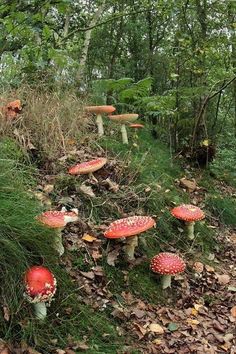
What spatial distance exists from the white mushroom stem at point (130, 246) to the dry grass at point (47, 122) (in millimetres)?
1760

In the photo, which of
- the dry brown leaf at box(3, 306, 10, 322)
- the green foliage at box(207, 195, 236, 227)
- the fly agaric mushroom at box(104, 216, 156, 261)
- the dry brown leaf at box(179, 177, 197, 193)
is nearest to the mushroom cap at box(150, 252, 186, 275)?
the fly agaric mushroom at box(104, 216, 156, 261)

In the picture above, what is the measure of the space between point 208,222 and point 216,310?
205cm

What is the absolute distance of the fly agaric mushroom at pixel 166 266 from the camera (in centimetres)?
435

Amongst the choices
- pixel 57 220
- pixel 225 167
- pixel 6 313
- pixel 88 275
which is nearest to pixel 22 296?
pixel 6 313

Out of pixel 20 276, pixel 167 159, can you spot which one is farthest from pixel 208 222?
pixel 20 276

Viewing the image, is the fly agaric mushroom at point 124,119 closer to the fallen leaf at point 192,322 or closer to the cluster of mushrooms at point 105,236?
the cluster of mushrooms at point 105,236

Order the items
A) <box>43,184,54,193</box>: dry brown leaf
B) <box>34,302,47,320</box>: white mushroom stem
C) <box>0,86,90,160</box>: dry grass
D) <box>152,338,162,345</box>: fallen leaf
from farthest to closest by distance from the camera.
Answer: <box>0,86,90,160</box>: dry grass → <box>43,184,54,193</box>: dry brown leaf → <box>152,338,162,345</box>: fallen leaf → <box>34,302,47,320</box>: white mushroom stem

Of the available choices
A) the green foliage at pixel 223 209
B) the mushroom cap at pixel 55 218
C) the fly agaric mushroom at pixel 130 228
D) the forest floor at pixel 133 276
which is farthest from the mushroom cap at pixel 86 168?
A: the green foliage at pixel 223 209

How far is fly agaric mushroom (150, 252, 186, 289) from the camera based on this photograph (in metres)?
4.35

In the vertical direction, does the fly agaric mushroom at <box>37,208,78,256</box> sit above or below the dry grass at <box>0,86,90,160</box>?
below

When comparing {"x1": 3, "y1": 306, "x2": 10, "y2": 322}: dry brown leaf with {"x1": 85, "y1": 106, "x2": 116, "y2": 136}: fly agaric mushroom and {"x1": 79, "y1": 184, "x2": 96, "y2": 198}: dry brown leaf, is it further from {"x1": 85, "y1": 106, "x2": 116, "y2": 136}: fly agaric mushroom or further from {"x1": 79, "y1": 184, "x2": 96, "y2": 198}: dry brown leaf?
{"x1": 85, "y1": 106, "x2": 116, "y2": 136}: fly agaric mushroom

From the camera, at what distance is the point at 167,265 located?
172 inches

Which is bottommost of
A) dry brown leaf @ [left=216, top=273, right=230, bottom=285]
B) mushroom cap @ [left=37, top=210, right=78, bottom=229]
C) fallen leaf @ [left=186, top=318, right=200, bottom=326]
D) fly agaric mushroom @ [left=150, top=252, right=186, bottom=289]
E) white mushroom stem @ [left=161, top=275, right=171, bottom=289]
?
dry brown leaf @ [left=216, top=273, right=230, bottom=285]

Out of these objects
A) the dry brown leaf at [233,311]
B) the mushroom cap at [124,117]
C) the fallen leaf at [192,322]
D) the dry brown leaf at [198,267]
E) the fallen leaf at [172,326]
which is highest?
the mushroom cap at [124,117]
